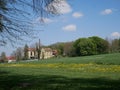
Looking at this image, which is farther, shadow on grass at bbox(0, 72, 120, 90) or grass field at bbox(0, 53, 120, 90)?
grass field at bbox(0, 53, 120, 90)

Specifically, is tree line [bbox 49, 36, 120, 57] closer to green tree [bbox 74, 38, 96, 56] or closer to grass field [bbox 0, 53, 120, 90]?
green tree [bbox 74, 38, 96, 56]

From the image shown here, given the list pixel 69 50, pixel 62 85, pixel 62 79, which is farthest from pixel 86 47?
pixel 62 85

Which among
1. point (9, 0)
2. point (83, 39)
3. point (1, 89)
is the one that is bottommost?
point (1, 89)

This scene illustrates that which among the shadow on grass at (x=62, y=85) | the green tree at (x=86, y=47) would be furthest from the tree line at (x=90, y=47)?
the shadow on grass at (x=62, y=85)

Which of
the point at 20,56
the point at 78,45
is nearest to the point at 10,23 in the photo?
the point at 78,45

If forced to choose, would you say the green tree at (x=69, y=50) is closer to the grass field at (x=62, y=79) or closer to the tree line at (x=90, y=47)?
the tree line at (x=90, y=47)

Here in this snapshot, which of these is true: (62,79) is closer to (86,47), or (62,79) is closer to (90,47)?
(86,47)

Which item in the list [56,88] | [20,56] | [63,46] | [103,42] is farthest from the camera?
[63,46]

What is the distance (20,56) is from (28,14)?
12393cm

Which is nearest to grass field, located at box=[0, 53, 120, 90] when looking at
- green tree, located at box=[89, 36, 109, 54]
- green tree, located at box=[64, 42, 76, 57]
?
green tree, located at box=[89, 36, 109, 54]

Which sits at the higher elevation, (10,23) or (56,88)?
(10,23)

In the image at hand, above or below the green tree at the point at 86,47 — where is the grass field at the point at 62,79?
below

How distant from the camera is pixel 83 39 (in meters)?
126

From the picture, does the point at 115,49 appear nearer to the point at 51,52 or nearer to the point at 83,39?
the point at 83,39
